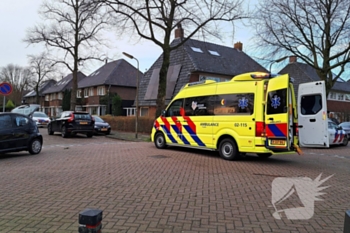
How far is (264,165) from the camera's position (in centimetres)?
945

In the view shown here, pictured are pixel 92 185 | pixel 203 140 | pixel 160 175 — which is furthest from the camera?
pixel 203 140

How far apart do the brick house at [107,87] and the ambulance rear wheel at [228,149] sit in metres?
28.5

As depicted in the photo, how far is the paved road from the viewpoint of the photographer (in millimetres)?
4152

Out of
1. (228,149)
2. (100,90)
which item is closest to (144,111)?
(100,90)

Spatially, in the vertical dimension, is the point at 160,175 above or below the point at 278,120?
below

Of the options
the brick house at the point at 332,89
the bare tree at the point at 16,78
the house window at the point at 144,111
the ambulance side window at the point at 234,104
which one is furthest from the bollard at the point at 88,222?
the bare tree at the point at 16,78

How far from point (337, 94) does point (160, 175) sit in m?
42.8

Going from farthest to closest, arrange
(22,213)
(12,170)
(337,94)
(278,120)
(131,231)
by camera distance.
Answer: (337,94) < (278,120) < (12,170) < (22,213) < (131,231)

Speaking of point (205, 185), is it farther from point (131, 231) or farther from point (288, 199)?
point (131, 231)

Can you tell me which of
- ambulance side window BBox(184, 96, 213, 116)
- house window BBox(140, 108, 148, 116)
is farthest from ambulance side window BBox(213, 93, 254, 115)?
house window BBox(140, 108, 148, 116)

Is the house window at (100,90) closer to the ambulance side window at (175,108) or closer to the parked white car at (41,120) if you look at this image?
the parked white car at (41,120)

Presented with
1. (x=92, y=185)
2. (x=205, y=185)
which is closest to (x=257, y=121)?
(x=205, y=185)

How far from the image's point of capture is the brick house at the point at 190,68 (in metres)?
29.1

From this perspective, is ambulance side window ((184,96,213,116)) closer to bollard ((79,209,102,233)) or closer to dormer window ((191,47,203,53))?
bollard ((79,209,102,233))
